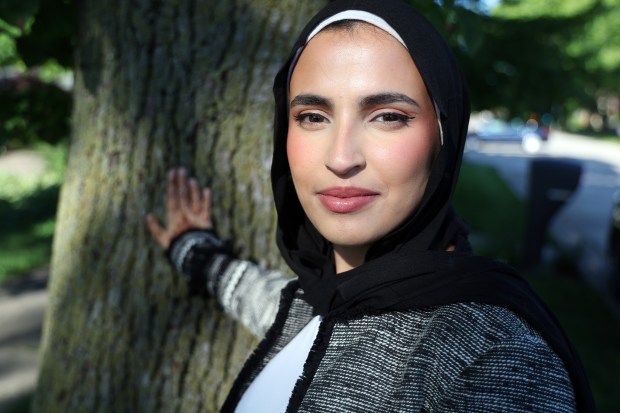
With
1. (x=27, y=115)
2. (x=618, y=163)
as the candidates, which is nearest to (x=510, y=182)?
(x=618, y=163)

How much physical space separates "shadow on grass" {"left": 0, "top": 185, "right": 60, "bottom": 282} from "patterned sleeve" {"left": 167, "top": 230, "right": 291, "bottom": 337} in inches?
265

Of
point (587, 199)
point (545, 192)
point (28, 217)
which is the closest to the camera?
point (545, 192)

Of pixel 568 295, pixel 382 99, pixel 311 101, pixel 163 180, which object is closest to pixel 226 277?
pixel 163 180

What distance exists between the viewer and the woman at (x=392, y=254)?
1394 millimetres

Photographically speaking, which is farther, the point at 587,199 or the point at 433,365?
the point at 587,199

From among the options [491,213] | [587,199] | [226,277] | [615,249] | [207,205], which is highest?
[587,199]

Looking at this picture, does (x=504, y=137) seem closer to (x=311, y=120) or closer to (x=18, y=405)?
(x=18, y=405)

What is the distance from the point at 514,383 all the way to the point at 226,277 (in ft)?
3.92

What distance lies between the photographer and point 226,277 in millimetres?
2287

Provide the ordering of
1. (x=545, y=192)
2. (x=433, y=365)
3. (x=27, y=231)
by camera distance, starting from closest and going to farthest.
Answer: (x=433, y=365) → (x=545, y=192) → (x=27, y=231)

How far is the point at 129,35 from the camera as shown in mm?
2408

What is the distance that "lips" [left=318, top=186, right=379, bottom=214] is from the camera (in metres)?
1.59

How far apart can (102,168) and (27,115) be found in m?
1.30

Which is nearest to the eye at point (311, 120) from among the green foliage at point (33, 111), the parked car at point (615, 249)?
the green foliage at point (33, 111)
